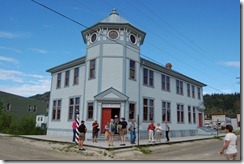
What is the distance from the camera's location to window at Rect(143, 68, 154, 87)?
23359 mm

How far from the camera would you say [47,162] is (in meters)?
10.3

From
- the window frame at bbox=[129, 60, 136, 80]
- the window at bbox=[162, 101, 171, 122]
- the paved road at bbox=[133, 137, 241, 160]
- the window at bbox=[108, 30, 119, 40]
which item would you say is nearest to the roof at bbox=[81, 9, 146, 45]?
the window at bbox=[108, 30, 119, 40]

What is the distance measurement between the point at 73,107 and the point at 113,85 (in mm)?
5734

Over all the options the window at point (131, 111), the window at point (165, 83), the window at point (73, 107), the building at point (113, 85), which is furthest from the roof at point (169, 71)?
the window at point (73, 107)

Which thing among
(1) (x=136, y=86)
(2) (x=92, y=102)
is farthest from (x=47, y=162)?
(1) (x=136, y=86)

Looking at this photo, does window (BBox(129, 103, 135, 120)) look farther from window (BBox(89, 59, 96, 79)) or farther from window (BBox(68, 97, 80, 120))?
window (BBox(68, 97, 80, 120))

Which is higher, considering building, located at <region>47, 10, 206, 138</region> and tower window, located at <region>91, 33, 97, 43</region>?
tower window, located at <region>91, 33, 97, 43</region>

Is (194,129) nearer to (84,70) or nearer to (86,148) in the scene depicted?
(84,70)

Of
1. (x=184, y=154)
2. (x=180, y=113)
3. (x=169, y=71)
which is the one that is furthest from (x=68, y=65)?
(x=184, y=154)

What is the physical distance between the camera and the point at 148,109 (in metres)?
23.1

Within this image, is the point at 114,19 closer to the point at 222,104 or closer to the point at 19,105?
the point at 19,105

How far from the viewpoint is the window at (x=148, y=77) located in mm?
23359

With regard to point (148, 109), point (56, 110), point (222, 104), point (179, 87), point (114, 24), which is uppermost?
point (114, 24)

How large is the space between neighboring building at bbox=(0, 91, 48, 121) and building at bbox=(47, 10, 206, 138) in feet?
71.9
